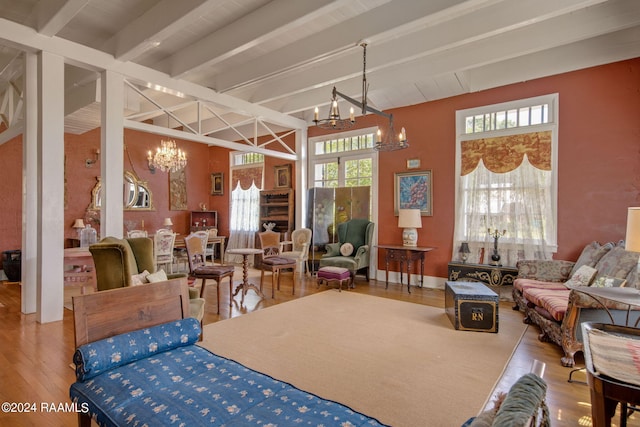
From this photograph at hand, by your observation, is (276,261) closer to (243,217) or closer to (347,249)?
(347,249)

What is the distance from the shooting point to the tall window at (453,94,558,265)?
4.84 m

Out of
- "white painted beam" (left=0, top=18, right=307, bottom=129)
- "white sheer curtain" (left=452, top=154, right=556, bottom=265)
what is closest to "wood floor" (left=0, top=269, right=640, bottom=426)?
"white sheer curtain" (left=452, top=154, right=556, bottom=265)

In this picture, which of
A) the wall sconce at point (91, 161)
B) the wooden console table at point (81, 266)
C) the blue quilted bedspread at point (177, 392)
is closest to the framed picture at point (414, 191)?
the blue quilted bedspread at point (177, 392)

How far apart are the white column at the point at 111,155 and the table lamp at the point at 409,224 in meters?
4.25

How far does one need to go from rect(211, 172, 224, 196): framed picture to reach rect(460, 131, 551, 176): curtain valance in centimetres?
652

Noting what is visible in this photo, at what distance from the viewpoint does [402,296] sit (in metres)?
5.29

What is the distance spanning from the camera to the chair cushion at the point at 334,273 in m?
5.48

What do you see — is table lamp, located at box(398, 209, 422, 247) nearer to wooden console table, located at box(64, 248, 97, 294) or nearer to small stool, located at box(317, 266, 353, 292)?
small stool, located at box(317, 266, 353, 292)

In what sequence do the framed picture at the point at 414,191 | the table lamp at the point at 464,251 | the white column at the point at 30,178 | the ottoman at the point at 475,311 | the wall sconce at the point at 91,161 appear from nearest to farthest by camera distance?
the ottoman at the point at 475,311 → the white column at the point at 30,178 → the table lamp at the point at 464,251 → the framed picture at the point at 414,191 → the wall sconce at the point at 91,161

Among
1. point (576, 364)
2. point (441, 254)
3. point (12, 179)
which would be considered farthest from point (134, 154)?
point (576, 364)

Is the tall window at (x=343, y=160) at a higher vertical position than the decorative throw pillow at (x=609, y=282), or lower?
higher

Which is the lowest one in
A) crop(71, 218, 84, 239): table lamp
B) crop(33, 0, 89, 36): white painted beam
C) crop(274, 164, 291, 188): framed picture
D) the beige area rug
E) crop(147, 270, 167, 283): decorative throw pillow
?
the beige area rug

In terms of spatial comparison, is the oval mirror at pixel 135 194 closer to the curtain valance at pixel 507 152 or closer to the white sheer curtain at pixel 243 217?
the white sheer curtain at pixel 243 217

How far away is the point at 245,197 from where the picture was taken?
29.6ft
